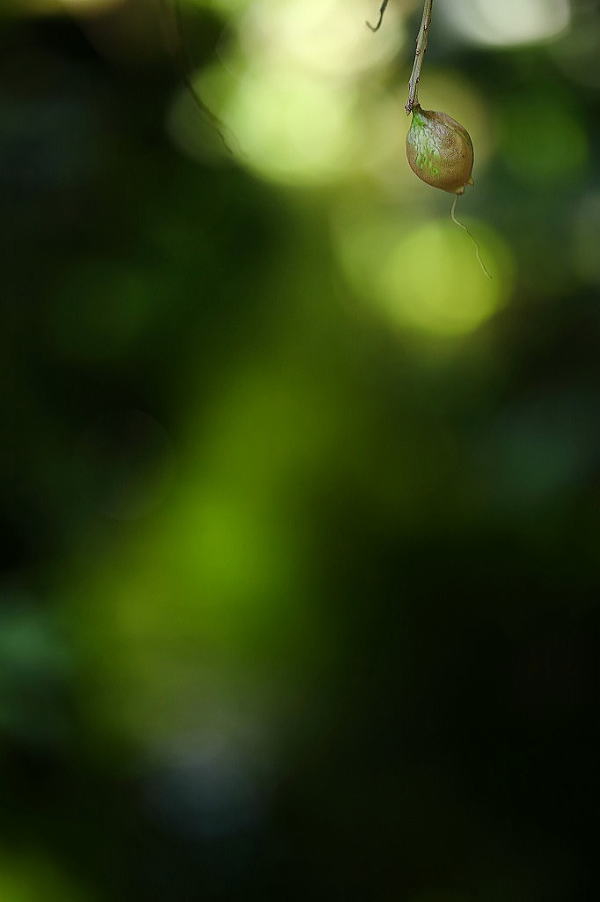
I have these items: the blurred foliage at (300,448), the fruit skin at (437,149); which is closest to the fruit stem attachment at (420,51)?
the fruit skin at (437,149)

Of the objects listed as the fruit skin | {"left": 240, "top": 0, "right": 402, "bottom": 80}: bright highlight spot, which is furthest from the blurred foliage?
the fruit skin

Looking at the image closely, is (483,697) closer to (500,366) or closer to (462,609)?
(462,609)

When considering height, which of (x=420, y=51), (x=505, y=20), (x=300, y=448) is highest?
(x=505, y=20)

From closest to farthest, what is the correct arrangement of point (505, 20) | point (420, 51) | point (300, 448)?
point (420, 51) → point (505, 20) → point (300, 448)

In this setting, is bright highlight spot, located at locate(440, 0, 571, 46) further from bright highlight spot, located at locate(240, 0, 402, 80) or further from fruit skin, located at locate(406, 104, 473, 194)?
fruit skin, located at locate(406, 104, 473, 194)

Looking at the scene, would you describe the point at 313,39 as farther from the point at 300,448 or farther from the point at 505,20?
the point at 300,448

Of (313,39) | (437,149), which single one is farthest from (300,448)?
(437,149)

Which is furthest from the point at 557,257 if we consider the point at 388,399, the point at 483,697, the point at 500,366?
the point at 483,697
